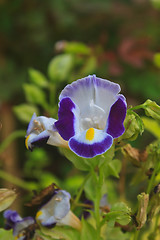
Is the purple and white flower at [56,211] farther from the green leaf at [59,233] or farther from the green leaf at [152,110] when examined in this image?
the green leaf at [152,110]

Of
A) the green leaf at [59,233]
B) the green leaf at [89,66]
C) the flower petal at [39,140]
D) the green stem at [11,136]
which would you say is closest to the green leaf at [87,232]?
the green leaf at [59,233]

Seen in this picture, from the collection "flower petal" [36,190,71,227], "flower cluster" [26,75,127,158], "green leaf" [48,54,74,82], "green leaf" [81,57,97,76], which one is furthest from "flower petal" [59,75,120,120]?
"green leaf" [81,57,97,76]

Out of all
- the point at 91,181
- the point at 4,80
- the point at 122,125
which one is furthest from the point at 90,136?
the point at 4,80

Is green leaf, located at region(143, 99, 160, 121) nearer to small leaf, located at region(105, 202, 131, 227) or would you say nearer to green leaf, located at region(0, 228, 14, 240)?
small leaf, located at region(105, 202, 131, 227)

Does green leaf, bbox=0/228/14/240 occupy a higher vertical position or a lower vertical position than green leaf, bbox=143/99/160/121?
lower

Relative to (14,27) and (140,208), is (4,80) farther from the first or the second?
(140,208)

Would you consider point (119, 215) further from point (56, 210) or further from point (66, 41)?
point (66, 41)

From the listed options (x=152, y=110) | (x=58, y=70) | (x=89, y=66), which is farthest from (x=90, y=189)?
(x=89, y=66)
